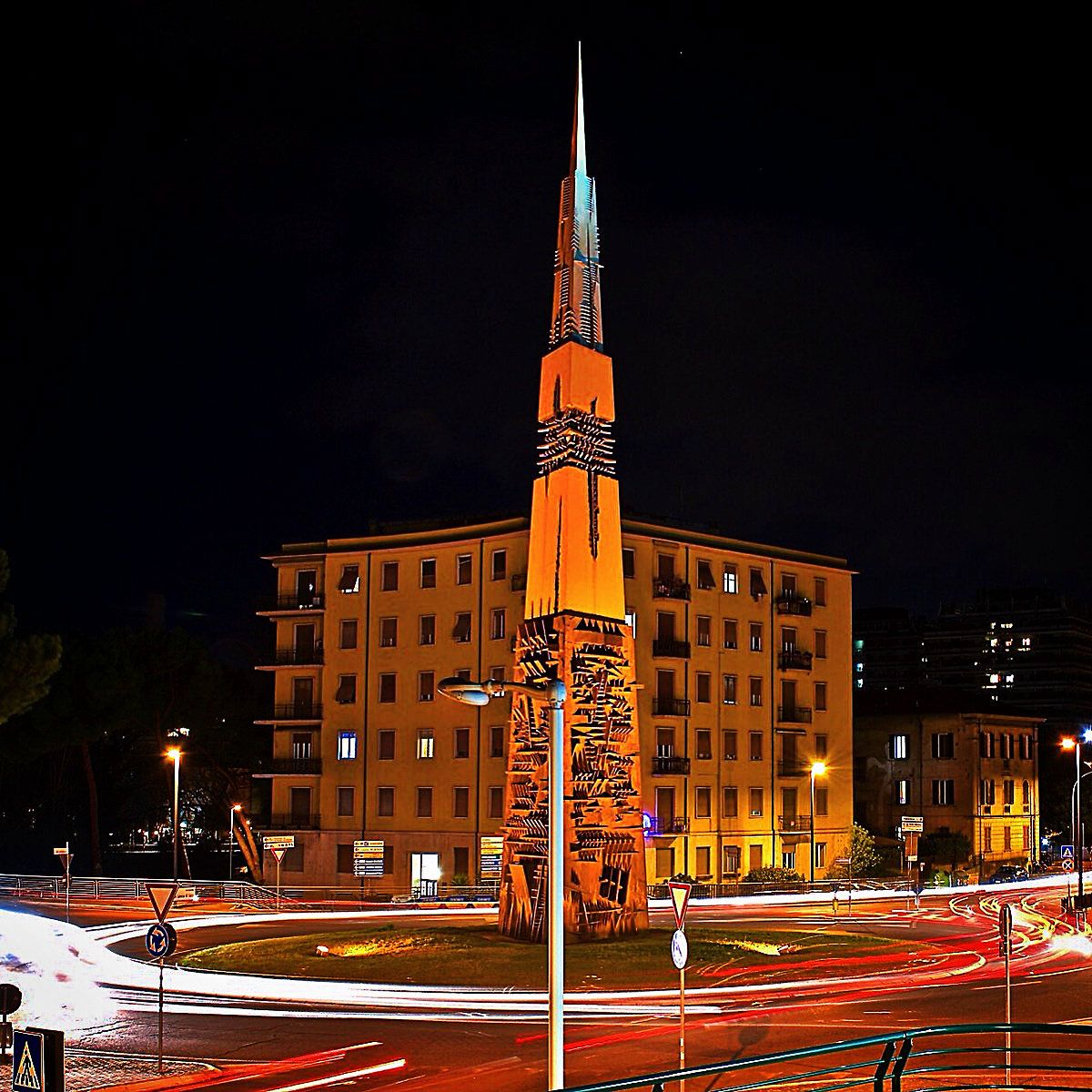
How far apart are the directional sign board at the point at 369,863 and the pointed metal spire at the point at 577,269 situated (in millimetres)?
33359

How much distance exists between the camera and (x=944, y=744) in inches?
3268

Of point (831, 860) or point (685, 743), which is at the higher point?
point (685, 743)

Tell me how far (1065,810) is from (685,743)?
53541 mm

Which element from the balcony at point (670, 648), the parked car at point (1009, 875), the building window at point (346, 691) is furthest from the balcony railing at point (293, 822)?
the parked car at point (1009, 875)

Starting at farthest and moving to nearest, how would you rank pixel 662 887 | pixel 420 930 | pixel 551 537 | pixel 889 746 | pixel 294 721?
1. pixel 889 746
2. pixel 294 721
3. pixel 662 887
4. pixel 420 930
5. pixel 551 537

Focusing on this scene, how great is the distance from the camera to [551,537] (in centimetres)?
3650

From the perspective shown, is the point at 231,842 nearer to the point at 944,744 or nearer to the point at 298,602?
the point at 298,602

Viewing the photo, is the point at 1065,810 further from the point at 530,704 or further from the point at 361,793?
the point at 530,704

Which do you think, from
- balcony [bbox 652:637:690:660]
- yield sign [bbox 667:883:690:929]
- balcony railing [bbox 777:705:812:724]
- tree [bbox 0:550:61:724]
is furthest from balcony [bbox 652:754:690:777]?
yield sign [bbox 667:883:690:929]

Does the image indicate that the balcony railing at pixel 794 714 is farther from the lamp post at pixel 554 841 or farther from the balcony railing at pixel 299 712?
the lamp post at pixel 554 841

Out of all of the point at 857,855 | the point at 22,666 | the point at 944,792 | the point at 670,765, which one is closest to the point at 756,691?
the point at 670,765

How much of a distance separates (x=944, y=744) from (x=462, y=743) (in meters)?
30.8

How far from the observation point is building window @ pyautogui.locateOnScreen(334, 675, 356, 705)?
235 feet

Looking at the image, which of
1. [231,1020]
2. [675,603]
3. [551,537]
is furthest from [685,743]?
[231,1020]
